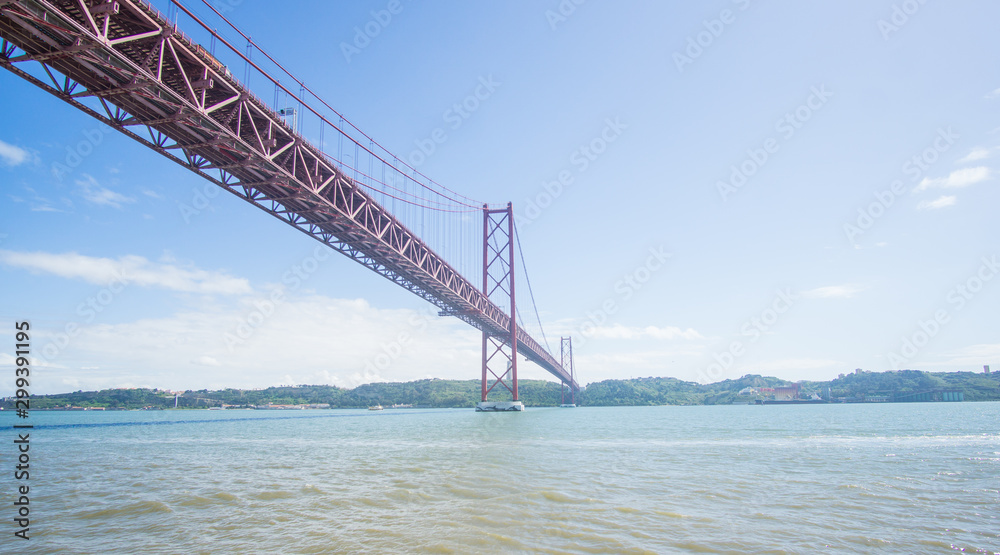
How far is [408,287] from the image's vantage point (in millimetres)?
35500

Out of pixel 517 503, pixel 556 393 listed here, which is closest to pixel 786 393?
pixel 556 393

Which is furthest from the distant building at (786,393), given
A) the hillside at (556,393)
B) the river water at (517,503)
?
the river water at (517,503)

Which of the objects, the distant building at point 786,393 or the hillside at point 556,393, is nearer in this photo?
the hillside at point 556,393

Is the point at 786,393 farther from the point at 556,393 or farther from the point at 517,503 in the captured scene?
the point at 517,503

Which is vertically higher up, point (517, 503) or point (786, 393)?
point (517, 503)

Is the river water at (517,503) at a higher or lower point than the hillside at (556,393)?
higher

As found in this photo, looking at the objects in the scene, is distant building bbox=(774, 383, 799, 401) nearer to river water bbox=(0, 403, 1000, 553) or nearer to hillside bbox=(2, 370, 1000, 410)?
hillside bbox=(2, 370, 1000, 410)

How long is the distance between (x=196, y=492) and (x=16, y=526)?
8.80 ft

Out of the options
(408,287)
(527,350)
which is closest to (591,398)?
(527,350)

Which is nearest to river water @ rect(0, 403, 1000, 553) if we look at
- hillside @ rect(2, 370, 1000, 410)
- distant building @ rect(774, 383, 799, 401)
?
hillside @ rect(2, 370, 1000, 410)

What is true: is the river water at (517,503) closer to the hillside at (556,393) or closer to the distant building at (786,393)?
the hillside at (556,393)

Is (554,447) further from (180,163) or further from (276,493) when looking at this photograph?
(180,163)

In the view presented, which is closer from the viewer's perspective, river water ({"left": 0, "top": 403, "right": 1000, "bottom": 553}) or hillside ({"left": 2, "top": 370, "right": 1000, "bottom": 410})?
river water ({"left": 0, "top": 403, "right": 1000, "bottom": 553})

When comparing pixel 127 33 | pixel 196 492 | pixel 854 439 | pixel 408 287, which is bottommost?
pixel 854 439
